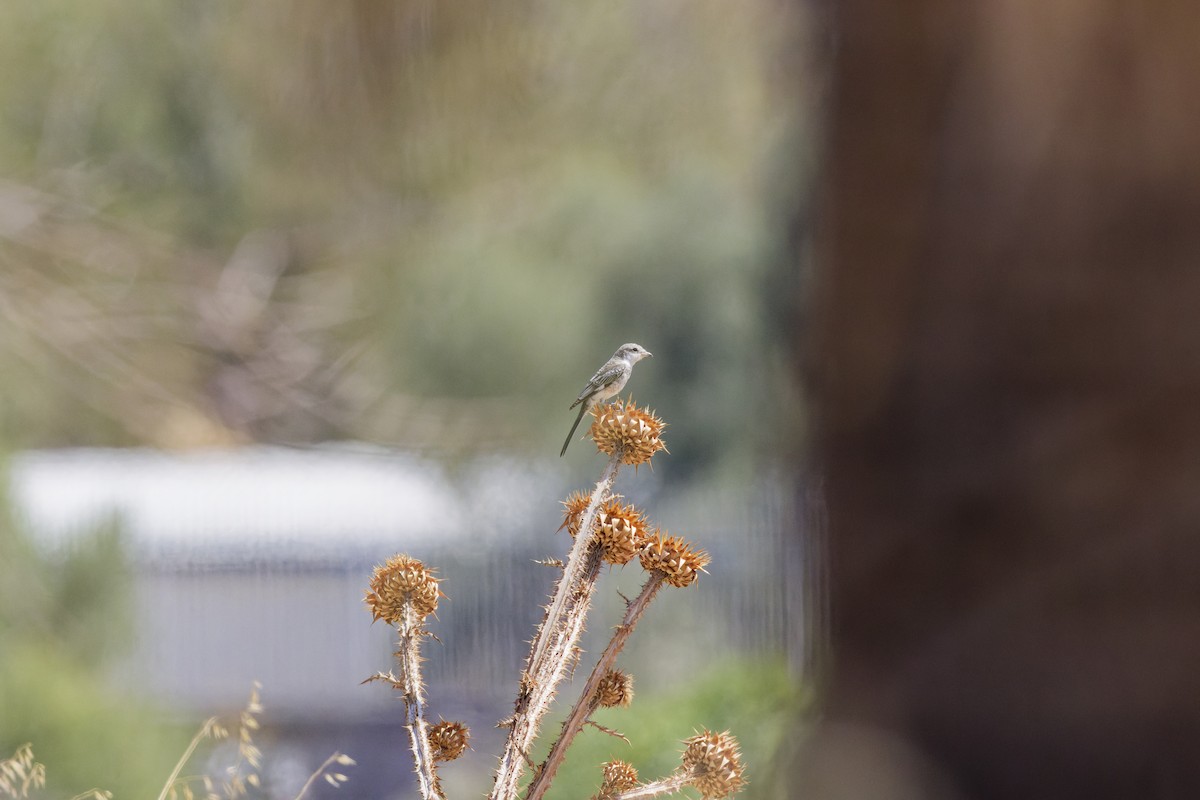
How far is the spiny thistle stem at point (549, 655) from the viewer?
28 cm

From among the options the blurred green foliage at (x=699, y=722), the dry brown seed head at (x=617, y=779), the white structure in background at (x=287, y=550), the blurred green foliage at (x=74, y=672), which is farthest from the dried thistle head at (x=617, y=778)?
the blurred green foliage at (x=74, y=672)

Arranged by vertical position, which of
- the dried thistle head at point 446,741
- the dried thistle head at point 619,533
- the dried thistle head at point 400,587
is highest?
the dried thistle head at point 619,533

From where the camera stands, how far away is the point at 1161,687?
52 cm

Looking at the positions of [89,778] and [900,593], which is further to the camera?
[89,778]

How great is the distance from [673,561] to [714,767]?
57mm

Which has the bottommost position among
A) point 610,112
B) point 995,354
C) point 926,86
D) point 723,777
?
point 723,777

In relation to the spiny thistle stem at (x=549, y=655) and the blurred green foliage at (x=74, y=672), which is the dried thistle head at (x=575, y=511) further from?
the blurred green foliage at (x=74, y=672)

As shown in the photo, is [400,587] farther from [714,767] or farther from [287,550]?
[287,550]

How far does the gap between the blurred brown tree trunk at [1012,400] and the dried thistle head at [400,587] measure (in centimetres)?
34

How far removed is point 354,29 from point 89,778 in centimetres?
62

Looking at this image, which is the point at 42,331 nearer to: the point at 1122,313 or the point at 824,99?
the point at 824,99

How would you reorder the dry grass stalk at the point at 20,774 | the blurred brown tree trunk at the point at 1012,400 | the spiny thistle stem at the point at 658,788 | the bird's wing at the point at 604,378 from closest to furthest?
the spiny thistle stem at the point at 658,788 → the bird's wing at the point at 604,378 → the blurred brown tree trunk at the point at 1012,400 → the dry grass stalk at the point at 20,774

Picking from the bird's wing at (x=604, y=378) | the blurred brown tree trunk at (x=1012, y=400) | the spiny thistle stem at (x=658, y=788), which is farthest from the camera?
the blurred brown tree trunk at (x=1012, y=400)

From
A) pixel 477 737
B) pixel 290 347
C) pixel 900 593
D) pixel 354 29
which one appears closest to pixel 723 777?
pixel 900 593
